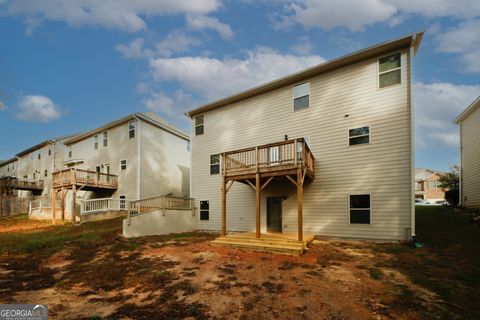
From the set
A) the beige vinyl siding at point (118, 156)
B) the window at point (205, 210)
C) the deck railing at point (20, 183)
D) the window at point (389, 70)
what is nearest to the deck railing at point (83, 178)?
the beige vinyl siding at point (118, 156)

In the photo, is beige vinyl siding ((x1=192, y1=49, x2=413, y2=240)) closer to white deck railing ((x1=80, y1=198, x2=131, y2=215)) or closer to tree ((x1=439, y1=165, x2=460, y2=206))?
white deck railing ((x1=80, y1=198, x2=131, y2=215))

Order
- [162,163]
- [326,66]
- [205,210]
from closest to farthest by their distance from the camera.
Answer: [326,66], [205,210], [162,163]

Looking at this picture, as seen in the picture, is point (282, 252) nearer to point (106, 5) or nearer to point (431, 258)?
point (431, 258)

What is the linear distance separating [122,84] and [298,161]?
98.5 feet

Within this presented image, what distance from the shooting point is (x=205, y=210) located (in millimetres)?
16531

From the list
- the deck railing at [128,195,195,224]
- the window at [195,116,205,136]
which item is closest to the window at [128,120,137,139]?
the window at [195,116,205,136]

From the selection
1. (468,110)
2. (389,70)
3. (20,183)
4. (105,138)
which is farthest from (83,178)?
(468,110)

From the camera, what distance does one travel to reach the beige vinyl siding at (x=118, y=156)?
2181cm

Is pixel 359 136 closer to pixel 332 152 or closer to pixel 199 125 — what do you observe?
pixel 332 152

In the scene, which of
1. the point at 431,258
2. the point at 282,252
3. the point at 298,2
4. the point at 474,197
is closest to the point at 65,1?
the point at 298,2

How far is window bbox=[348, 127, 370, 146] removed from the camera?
11242 millimetres

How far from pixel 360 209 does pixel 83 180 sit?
2081cm

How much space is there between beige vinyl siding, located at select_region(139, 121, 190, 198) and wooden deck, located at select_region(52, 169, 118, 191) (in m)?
3.42

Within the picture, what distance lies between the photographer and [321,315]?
475 cm
